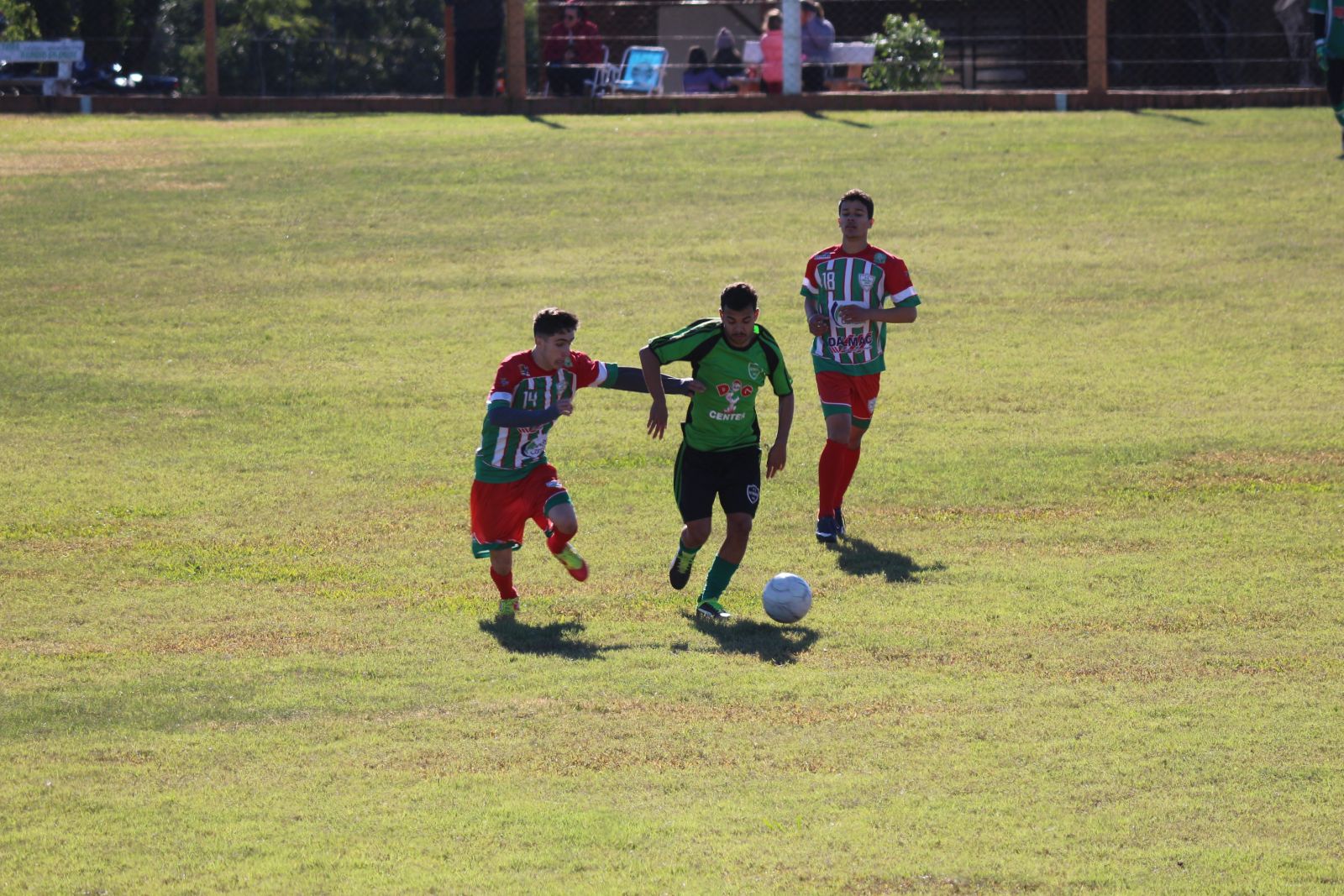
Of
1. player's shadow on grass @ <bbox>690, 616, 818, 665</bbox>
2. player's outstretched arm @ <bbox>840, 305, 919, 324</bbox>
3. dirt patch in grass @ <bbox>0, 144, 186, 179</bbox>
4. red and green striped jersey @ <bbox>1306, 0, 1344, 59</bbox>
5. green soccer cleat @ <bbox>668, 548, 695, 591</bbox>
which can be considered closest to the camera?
→ player's shadow on grass @ <bbox>690, 616, 818, 665</bbox>

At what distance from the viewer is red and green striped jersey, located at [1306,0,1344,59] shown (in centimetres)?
2016

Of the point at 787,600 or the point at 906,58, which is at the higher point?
the point at 906,58

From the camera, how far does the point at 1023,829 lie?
6.36 meters

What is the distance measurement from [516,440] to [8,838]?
3532 millimetres

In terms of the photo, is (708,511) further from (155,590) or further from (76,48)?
(76,48)

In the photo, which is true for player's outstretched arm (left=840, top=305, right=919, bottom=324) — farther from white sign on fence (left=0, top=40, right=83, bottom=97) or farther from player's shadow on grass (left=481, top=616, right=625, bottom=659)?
white sign on fence (left=0, top=40, right=83, bottom=97)

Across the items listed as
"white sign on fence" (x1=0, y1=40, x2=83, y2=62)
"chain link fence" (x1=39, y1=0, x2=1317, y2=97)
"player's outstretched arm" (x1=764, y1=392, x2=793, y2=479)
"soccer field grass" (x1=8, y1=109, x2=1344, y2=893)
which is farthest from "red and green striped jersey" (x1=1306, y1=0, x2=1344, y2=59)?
"white sign on fence" (x1=0, y1=40, x2=83, y2=62)

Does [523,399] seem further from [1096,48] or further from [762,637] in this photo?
[1096,48]

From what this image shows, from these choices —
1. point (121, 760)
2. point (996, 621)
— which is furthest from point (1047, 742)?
point (121, 760)

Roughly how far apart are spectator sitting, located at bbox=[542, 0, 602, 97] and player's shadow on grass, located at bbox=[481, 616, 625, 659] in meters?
19.0

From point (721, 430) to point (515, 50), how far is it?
18.1 m

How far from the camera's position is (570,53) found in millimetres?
27125

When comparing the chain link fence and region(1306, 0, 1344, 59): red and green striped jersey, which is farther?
the chain link fence

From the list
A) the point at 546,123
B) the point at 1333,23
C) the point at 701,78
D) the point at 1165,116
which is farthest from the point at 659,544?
the point at 701,78
